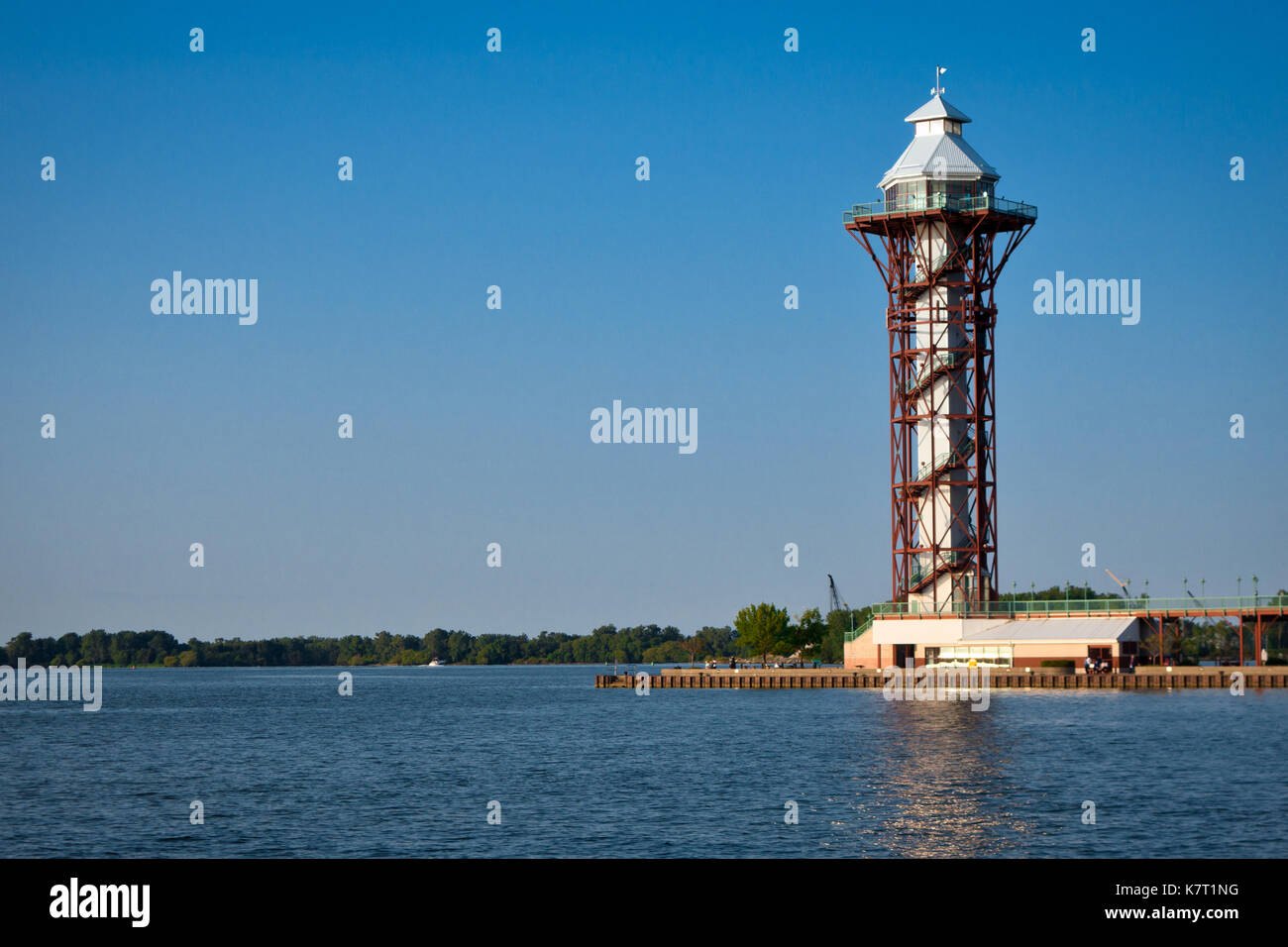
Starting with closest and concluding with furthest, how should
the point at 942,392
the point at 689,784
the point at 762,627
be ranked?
the point at 689,784 → the point at 942,392 → the point at 762,627

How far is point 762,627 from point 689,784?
415 feet

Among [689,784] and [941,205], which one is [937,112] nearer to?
[941,205]

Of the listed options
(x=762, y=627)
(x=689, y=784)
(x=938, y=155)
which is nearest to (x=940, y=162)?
(x=938, y=155)

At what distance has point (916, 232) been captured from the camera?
136 meters

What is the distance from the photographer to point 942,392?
13238cm

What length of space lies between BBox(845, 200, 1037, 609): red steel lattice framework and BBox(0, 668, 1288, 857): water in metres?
29.0

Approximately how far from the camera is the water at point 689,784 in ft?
139

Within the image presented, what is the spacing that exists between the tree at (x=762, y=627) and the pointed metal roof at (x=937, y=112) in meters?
68.5

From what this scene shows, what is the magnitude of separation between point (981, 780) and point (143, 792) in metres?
35.0

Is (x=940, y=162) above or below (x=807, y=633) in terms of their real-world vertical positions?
above

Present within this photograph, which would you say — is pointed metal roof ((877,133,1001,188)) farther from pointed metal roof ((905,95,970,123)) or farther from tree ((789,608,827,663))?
tree ((789,608,827,663))
